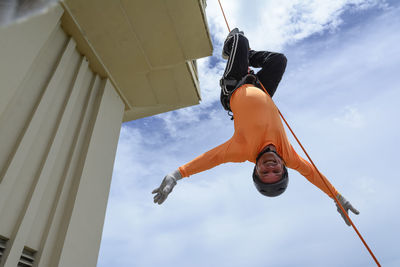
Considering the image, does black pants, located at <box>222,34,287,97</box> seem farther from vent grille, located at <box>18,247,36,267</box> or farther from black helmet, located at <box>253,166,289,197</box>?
vent grille, located at <box>18,247,36,267</box>

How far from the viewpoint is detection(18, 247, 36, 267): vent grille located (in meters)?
2.56

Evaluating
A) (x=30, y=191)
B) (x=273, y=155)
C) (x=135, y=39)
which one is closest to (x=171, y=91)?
(x=135, y=39)

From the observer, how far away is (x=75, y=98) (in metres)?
3.60

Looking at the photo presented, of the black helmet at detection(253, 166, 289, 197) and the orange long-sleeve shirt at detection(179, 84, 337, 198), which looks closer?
the orange long-sleeve shirt at detection(179, 84, 337, 198)

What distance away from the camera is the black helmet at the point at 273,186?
10.5ft

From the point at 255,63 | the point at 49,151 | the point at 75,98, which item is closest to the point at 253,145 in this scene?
the point at 255,63

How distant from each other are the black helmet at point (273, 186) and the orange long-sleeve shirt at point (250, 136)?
0.60 ft

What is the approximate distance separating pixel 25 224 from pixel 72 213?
1.83 ft

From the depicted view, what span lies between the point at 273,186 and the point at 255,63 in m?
1.72

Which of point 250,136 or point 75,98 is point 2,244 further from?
point 250,136

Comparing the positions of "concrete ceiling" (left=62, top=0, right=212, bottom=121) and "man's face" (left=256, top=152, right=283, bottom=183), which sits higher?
"concrete ceiling" (left=62, top=0, right=212, bottom=121)

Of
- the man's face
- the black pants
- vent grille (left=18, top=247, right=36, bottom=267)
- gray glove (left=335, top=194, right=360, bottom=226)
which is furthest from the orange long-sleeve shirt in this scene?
vent grille (left=18, top=247, right=36, bottom=267)

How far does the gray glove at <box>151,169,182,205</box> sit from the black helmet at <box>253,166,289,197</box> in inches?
38.2

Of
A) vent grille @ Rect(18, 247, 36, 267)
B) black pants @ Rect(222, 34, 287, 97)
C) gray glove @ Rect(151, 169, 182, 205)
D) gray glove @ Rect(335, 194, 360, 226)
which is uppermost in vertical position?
black pants @ Rect(222, 34, 287, 97)
